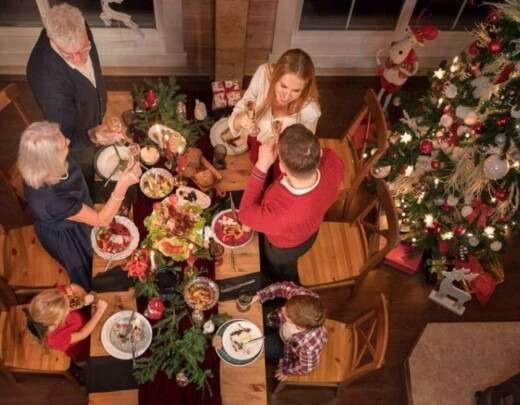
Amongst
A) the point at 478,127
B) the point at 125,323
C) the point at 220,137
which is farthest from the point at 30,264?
the point at 478,127

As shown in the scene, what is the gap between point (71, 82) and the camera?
2.82 meters

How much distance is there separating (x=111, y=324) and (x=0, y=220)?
1831 millimetres

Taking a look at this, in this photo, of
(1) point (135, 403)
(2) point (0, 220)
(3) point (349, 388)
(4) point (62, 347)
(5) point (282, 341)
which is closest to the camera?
(1) point (135, 403)

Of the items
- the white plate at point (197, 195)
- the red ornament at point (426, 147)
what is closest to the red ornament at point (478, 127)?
the red ornament at point (426, 147)

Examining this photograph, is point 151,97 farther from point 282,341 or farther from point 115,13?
point 282,341

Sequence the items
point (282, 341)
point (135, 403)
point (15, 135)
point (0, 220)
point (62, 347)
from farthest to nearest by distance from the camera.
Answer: point (15, 135) < point (0, 220) < point (282, 341) < point (62, 347) < point (135, 403)

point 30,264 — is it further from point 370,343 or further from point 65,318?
point 370,343

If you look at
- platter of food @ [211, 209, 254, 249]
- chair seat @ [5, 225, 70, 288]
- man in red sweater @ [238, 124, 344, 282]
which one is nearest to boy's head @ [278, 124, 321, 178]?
man in red sweater @ [238, 124, 344, 282]

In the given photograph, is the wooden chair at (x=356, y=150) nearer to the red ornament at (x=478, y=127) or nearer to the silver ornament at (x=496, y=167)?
the red ornament at (x=478, y=127)

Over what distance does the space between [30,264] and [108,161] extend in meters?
0.81

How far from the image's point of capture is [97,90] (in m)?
2.99

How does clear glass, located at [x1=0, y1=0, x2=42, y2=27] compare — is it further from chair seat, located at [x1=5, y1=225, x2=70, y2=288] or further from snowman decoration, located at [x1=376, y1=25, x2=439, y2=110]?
snowman decoration, located at [x1=376, y1=25, x2=439, y2=110]

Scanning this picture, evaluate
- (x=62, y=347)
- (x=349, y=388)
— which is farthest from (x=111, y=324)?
(x=349, y=388)

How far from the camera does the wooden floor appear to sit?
11.0 feet
